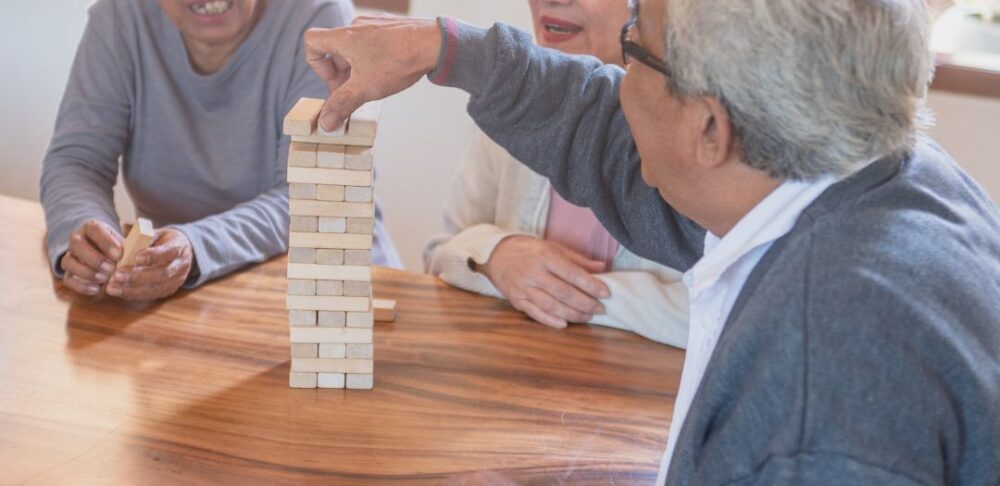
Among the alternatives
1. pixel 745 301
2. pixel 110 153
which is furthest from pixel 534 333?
pixel 110 153

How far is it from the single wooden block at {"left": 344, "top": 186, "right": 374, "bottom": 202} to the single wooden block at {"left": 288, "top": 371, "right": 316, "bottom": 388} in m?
0.24

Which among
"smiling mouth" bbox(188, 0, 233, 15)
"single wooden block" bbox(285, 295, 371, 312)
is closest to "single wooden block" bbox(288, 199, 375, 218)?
"single wooden block" bbox(285, 295, 371, 312)

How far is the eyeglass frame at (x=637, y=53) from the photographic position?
1.03 metres

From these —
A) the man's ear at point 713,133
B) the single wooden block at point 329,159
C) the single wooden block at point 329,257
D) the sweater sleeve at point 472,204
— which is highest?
the man's ear at point 713,133

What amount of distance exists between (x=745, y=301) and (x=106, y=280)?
39.0 inches

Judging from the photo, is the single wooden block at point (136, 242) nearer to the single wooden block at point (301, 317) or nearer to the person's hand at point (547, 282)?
the single wooden block at point (301, 317)

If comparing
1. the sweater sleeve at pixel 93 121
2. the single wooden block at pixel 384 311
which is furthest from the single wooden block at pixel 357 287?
the sweater sleeve at pixel 93 121

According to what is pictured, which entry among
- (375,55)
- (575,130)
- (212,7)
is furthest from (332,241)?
(212,7)

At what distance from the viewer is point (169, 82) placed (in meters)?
2.04

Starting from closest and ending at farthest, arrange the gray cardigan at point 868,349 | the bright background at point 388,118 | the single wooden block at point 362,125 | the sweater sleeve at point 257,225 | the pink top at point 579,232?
the gray cardigan at point 868,349, the single wooden block at point 362,125, the sweater sleeve at point 257,225, the pink top at point 579,232, the bright background at point 388,118

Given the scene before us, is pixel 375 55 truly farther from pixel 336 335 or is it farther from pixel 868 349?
pixel 868 349

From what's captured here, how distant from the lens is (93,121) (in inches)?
77.8

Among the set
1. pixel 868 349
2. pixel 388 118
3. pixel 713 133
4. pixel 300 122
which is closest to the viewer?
pixel 868 349

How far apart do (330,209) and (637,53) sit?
437 mm
